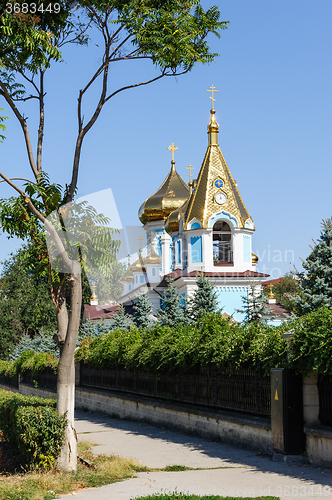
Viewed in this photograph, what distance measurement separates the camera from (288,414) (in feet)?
31.3

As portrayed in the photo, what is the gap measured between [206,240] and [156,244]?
55.6 ft

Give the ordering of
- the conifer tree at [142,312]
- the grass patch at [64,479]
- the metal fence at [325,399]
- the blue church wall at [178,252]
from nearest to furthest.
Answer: the grass patch at [64,479]
the metal fence at [325,399]
the conifer tree at [142,312]
the blue church wall at [178,252]

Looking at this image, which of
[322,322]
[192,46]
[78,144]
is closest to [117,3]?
[192,46]

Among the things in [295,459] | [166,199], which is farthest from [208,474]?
[166,199]

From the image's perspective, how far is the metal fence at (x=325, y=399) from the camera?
933 centimetres

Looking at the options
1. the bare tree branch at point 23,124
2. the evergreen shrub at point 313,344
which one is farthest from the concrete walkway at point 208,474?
the bare tree branch at point 23,124

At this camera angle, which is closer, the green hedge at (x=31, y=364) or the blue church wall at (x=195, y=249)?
the green hedge at (x=31, y=364)

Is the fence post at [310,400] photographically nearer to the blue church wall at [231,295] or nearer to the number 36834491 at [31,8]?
the number 36834491 at [31,8]

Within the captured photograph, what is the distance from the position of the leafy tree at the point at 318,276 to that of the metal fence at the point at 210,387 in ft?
15.4

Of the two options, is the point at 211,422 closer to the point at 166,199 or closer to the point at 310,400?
→ the point at 310,400

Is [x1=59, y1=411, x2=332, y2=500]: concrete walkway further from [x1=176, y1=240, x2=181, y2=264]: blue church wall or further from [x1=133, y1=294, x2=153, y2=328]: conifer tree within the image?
[x1=176, y1=240, x2=181, y2=264]: blue church wall

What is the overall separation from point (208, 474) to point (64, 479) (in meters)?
2.21

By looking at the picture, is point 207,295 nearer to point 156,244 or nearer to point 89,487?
point 89,487

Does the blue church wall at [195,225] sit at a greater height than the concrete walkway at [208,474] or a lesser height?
greater
